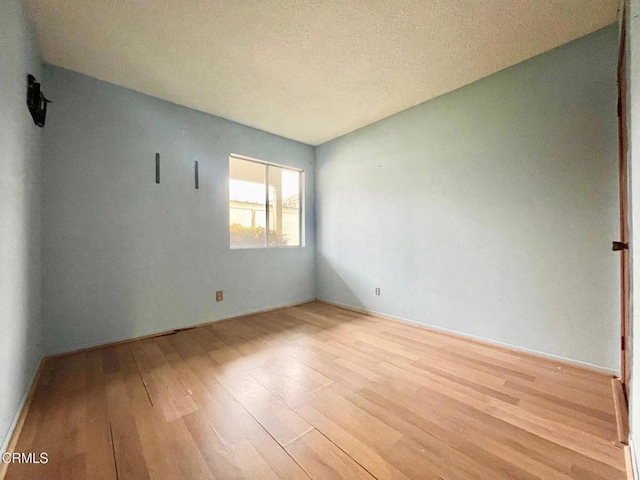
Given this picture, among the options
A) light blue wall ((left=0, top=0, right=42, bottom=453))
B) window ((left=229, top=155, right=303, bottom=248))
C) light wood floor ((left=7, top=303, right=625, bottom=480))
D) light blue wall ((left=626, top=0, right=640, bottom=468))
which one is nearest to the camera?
light blue wall ((left=626, top=0, right=640, bottom=468))

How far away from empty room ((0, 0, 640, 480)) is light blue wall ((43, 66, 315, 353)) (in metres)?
0.02

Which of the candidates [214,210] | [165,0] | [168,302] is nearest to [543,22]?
[165,0]

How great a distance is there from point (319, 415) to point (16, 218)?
2.06 m

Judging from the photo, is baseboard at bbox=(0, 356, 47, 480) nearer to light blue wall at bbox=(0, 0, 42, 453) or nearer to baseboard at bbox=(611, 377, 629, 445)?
light blue wall at bbox=(0, 0, 42, 453)

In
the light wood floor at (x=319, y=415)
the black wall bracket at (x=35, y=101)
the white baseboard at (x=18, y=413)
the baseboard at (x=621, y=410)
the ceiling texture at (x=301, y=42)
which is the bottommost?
the light wood floor at (x=319, y=415)

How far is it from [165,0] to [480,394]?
3.21 m

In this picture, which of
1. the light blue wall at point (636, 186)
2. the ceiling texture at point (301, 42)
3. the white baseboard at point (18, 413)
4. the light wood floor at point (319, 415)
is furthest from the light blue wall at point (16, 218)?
the light blue wall at point (636, 186)

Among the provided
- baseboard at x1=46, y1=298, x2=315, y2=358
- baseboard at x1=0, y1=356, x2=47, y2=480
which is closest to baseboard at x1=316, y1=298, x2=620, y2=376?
baseboard at x1=46, y1=298, x2=315, y2=358

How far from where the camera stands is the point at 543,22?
1692 mm

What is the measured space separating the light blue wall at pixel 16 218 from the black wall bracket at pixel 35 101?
0.05m

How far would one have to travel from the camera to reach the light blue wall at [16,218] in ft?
3.79

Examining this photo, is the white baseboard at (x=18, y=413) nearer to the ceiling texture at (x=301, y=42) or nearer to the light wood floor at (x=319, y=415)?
the light wood floor at (x=319, y=415)

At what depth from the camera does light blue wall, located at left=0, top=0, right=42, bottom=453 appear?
1155 millimetres

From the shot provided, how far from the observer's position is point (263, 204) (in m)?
3.54
